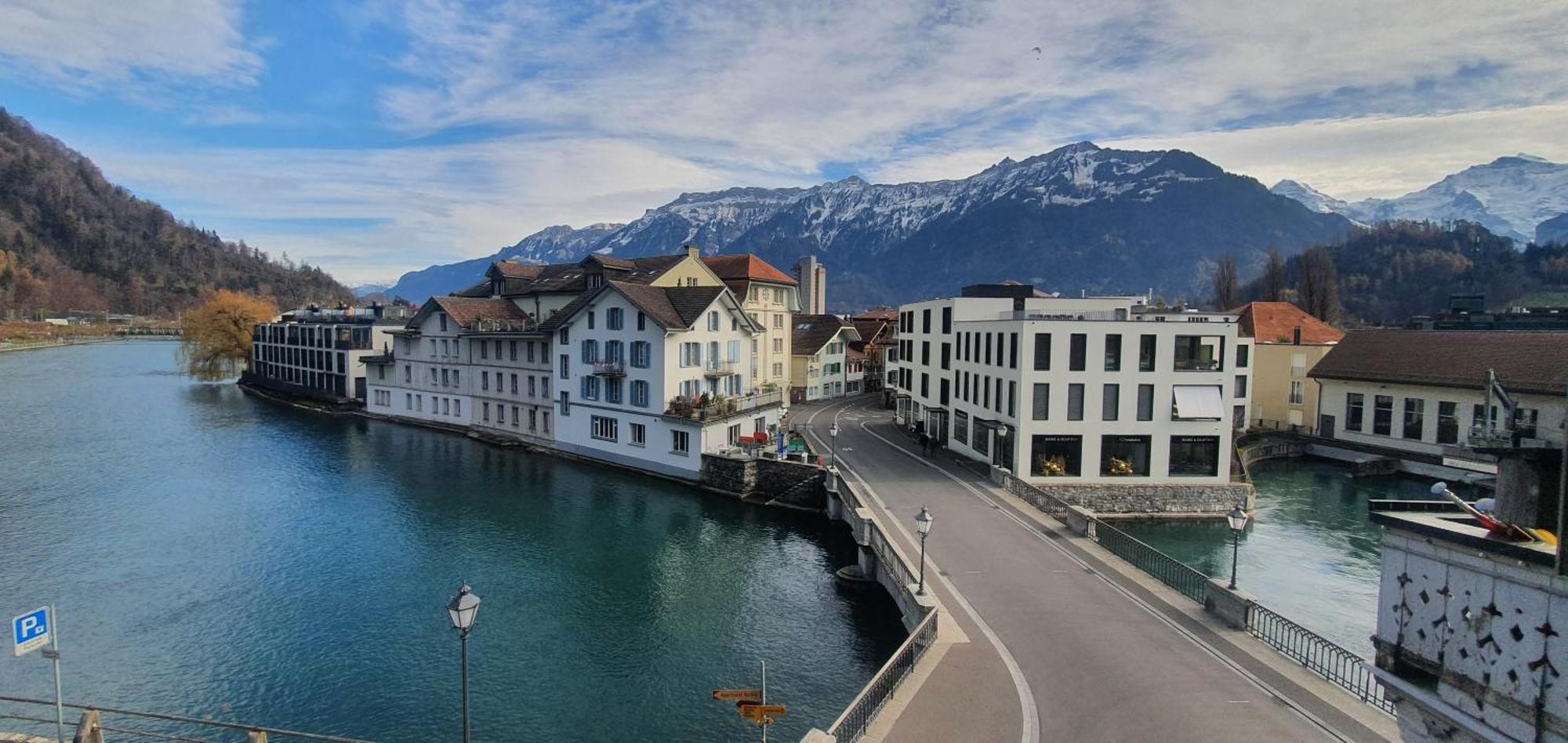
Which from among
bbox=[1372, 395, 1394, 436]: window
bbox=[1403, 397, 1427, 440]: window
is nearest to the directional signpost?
bbox=[1403, 397, 1427, 440]: window

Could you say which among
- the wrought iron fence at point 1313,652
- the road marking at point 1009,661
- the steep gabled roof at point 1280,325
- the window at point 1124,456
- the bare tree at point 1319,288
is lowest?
the road marking at point 1009,661

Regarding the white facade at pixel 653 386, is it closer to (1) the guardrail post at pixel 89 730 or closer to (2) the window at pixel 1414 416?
(1) the guardrail post at pixel 89 730

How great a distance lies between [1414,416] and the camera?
49281mm

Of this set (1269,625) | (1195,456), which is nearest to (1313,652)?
(1269,625)

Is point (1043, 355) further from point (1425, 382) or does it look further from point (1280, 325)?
point (1280, 325)

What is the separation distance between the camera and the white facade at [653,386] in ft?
144

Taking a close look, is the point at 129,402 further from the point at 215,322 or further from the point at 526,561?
the point at 526,561

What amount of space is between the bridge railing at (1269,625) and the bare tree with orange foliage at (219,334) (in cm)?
10299

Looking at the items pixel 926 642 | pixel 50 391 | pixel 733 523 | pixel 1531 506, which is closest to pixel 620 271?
pixel 733 523

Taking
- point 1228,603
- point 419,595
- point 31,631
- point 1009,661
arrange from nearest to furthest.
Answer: point 31,631 < point 1009,661 < point 1228,603 < point 419,595

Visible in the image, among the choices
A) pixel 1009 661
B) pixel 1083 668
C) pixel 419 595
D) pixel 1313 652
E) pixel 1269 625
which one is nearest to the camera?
pixel 1083 668

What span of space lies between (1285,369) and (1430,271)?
117 metres

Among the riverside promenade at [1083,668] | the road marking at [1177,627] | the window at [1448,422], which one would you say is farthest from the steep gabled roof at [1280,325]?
the riverside promenade at [1083,668]

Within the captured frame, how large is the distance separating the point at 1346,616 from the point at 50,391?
4576 inches
